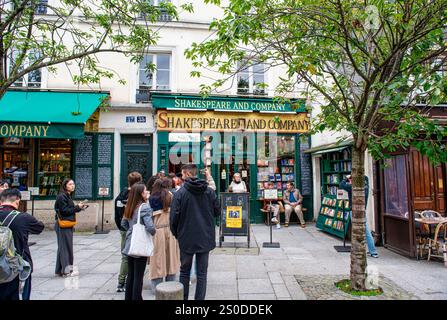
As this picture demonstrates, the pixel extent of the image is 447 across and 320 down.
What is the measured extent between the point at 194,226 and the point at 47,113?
7776mm

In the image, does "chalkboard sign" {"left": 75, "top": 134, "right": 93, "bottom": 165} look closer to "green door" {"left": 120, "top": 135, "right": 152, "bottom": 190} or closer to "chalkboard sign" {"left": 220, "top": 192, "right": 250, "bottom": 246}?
"green door" {"left": 120, "top": 135, "right": 152, "bottom": 190}

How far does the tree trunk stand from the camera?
4.55m

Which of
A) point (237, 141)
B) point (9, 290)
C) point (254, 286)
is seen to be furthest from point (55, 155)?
point (254, 286)

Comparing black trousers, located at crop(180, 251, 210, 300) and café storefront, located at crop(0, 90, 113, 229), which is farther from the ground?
café storefront, located at crop(0, 90, 113, 229)

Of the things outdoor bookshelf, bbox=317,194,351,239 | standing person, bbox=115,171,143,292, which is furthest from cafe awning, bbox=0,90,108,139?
outdoor bookshelf, bbox=317,194,351,239

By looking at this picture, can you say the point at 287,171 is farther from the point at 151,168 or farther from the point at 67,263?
the point at 67,263

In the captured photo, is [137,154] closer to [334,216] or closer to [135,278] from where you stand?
[334,216]

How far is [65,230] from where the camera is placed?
17.7 feet

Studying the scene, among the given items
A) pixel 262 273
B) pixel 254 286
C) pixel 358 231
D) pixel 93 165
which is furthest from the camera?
pixel 93 165

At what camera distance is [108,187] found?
10.1 m

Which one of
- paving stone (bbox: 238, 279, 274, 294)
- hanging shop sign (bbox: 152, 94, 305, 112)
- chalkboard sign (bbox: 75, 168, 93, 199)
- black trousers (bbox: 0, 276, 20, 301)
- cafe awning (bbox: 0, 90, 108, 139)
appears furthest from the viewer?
hanging shop sign (bbox: 152, 94, 305, 112)

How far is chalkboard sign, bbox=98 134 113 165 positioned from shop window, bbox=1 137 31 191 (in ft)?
8.04

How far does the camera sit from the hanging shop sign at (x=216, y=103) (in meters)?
10.5

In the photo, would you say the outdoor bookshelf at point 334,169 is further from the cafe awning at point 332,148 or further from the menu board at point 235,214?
the menu board at point 235,214
